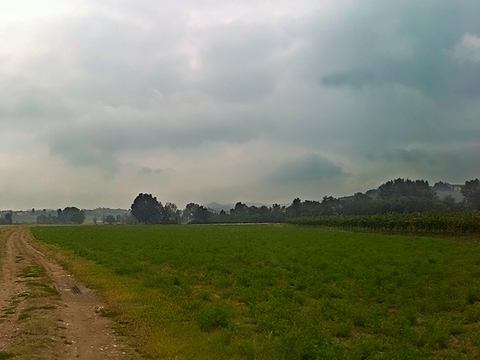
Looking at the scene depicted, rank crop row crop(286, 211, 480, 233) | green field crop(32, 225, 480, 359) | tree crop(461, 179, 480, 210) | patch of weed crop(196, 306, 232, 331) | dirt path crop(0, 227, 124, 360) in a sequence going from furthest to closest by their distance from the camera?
1. tree crop(461, 179, 480, 210)
2. crop row crop(286, 211, 480, 233)
3. patch of weed crop(196, 306, 232, 331)
4. green field crop(32, 225, 480, 359)
5. dirt path crop(0, 227, 124, 360)

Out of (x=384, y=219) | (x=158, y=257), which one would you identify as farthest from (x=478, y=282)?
(x=384, y=219)

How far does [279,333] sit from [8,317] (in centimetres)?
890

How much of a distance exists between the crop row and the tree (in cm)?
7955

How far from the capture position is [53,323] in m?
11.9

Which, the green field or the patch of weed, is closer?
the green field

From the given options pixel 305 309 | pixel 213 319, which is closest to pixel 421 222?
pixel 305 309

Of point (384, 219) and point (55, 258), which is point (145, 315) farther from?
point (384, 219)

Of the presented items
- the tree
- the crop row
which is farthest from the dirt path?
the tree

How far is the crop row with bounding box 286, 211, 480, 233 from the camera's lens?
5491cm

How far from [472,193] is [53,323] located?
168m

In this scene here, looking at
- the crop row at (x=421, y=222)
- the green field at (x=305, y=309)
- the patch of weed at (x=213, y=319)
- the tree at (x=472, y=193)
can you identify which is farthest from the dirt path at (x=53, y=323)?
the tree at (x=472, y=193)

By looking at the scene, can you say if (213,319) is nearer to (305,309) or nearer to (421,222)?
(305,309)

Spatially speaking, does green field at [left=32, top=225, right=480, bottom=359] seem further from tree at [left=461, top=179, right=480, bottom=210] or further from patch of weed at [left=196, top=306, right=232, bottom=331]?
tree at [left=461, top=179, right=480, bottom=210]

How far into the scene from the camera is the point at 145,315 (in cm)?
1281
